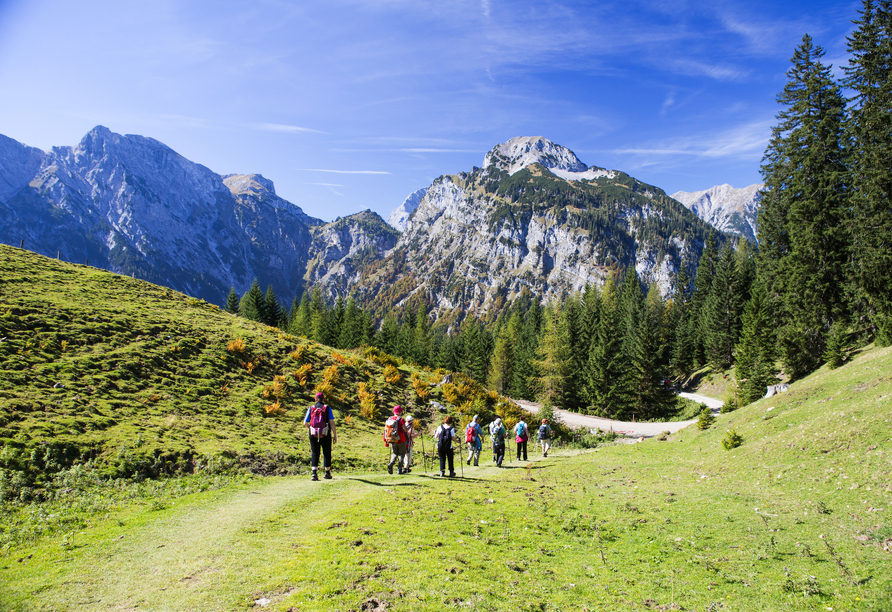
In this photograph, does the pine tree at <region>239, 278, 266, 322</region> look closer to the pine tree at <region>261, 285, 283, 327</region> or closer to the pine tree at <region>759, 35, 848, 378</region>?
the pine tree at <region>261, 285, 283, 327</region>

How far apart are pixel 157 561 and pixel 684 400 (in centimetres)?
5848

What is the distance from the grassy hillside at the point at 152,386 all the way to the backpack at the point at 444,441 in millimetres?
4273

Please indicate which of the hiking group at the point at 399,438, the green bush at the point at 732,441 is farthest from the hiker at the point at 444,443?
the green bush at the point at 732,441

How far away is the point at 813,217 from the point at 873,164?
4.71 m

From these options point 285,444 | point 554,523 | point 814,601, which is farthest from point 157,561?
point 285,444

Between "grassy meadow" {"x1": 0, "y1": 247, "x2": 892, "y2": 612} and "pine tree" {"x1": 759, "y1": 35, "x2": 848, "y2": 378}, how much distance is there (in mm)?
8436

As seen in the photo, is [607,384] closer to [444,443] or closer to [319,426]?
[444,443]

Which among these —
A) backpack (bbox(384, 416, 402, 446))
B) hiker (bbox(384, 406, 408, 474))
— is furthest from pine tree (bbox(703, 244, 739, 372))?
backpack (bbox(384, 416, 402, 446))

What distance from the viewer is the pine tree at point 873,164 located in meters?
24.1

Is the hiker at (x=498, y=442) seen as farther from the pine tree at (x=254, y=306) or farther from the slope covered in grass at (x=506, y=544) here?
the pine tree at (x=254, y=306)

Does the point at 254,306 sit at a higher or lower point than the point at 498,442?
higher

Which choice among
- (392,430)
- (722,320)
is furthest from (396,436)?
(722,320)

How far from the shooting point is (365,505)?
32.1ft

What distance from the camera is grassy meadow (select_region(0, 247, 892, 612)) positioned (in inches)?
221
